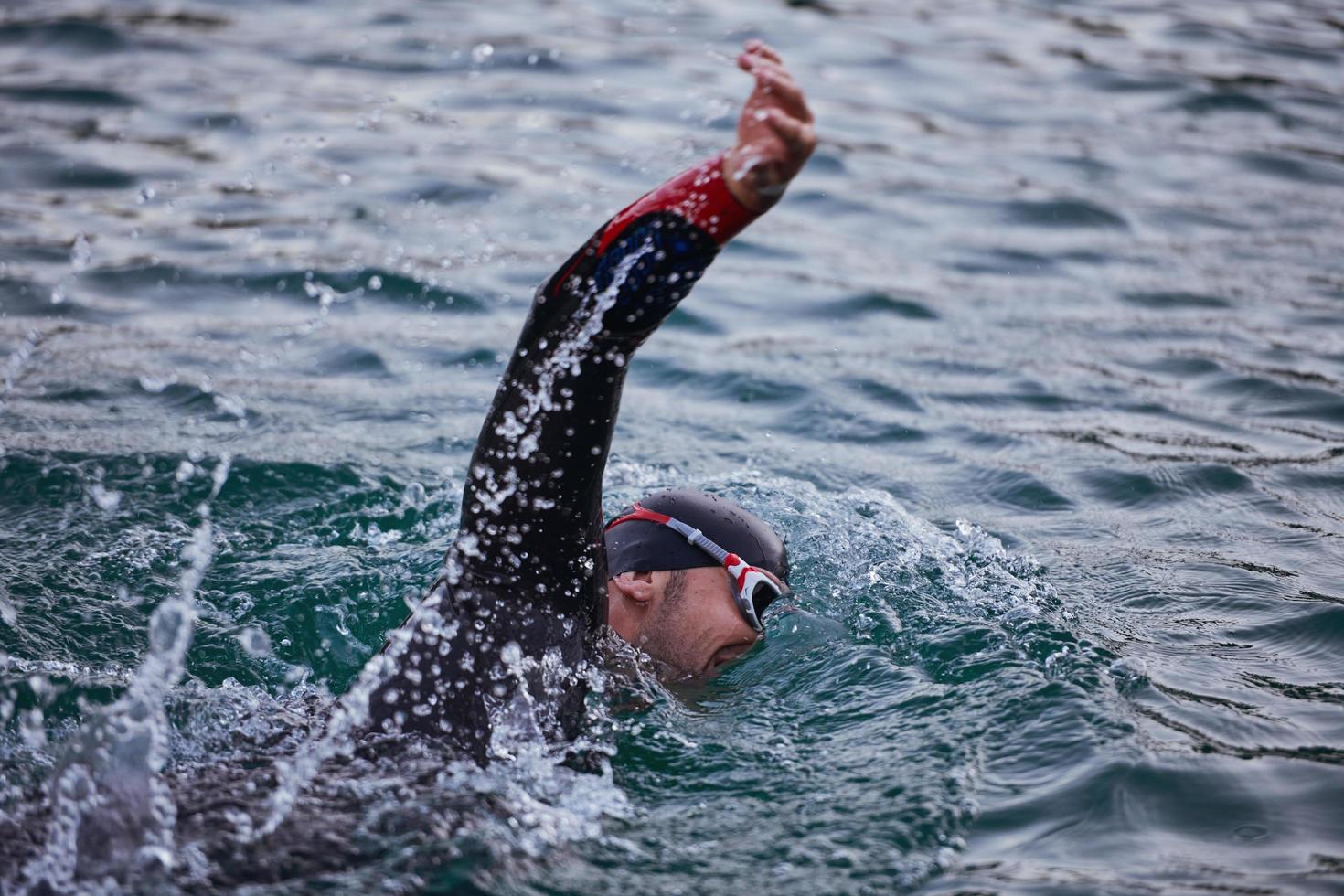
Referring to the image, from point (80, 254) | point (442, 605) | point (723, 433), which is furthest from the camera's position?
point (80, 254)

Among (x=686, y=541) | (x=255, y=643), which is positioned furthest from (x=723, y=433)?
(x=255, y=643)

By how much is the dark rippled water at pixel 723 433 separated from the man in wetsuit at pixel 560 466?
244mm

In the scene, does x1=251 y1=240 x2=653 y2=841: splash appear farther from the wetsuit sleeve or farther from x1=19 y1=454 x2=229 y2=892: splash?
x1=19 y1=454 x2=229 y2=892: splash

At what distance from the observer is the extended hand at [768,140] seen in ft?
10.3

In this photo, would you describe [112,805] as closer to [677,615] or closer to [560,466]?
[560,466]

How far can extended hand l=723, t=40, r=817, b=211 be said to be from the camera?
124 inches

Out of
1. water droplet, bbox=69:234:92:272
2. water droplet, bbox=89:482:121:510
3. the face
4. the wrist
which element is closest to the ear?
the face

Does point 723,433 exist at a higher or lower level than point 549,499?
lower

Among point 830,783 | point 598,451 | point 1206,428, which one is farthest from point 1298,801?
point 1206,428

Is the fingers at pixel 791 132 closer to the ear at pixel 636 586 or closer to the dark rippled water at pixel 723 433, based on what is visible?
the ear at pixel 636 586

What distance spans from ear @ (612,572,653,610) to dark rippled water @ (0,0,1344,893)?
13.1 inches

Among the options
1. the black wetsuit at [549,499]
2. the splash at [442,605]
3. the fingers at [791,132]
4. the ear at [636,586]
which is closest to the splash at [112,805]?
the splash at [442,605]

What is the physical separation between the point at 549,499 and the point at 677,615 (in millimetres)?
950

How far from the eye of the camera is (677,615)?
4.46 meters
